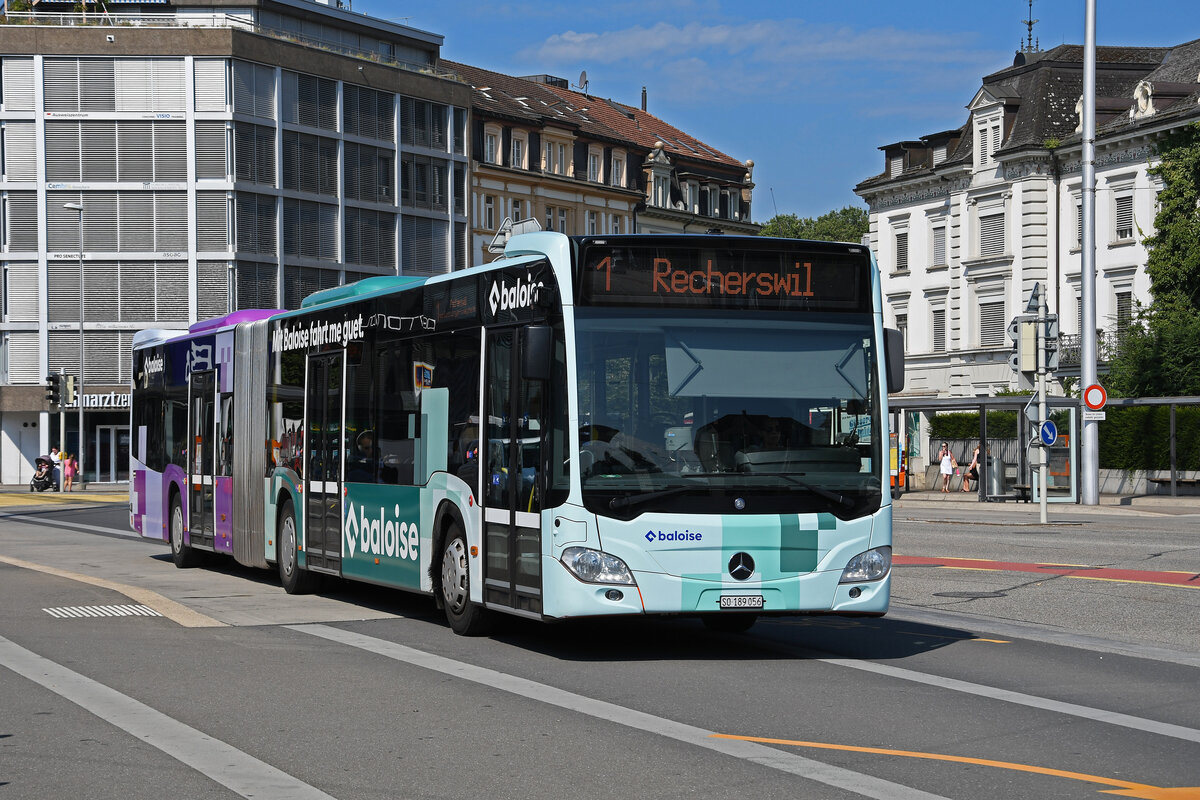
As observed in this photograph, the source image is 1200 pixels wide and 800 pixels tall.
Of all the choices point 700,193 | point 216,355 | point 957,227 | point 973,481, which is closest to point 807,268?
point 216,355

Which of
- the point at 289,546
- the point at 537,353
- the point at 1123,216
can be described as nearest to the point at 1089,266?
the point at 1123,216

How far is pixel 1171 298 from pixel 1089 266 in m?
17.5

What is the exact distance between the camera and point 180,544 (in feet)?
67.5

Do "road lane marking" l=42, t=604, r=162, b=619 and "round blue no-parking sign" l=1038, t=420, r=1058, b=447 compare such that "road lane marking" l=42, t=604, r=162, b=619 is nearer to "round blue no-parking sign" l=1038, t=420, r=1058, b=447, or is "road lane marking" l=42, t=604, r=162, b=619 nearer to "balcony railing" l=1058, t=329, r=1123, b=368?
"round blue no-parking sign" l=1038, t=420, r=1058, b=447

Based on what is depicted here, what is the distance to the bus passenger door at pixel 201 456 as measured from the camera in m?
19.4

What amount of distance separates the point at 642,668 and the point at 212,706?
302 centimetres

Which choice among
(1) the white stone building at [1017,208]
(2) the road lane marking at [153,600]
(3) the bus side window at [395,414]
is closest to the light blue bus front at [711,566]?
(3) the bus side window at [395,414]

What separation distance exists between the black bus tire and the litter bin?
25.5 meters

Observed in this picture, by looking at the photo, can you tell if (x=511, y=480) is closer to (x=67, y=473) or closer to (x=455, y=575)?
(x=455, y=575)

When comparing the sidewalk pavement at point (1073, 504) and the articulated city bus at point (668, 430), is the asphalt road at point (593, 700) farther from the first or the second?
the sidewalk pavement at point (1073, 504)

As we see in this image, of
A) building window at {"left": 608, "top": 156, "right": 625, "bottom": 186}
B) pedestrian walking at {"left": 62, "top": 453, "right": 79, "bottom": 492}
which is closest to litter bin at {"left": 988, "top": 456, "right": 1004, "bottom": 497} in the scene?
pedestrian walking at {"left": 62, "top": 453, "right": 79, "bottom": 492}

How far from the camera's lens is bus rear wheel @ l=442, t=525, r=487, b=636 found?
12.5 metres

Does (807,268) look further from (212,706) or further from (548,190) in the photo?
(548,190)

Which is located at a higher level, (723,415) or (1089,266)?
(1089,266)
